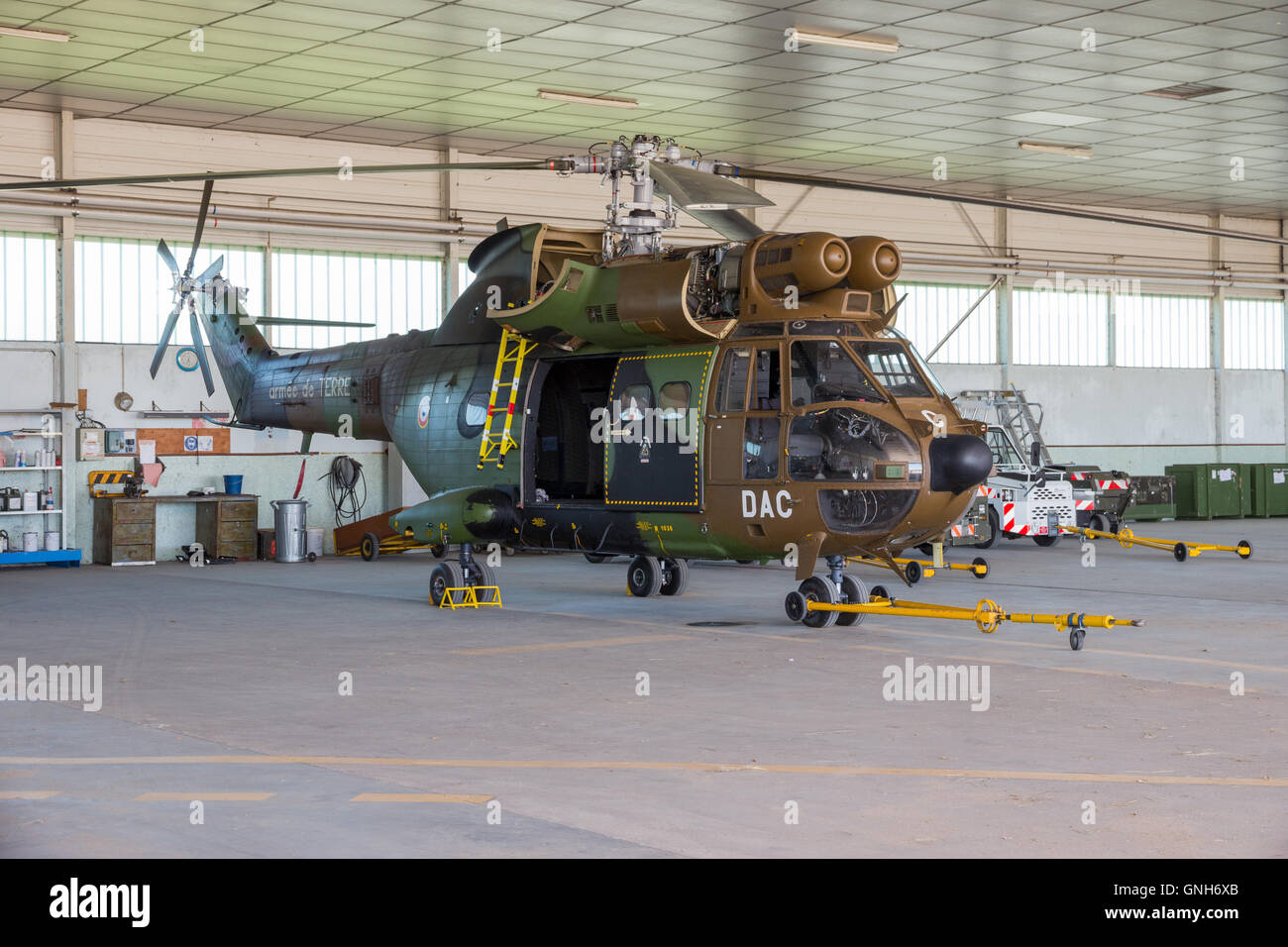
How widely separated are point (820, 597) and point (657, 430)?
1926 mm

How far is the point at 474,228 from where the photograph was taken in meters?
22.0

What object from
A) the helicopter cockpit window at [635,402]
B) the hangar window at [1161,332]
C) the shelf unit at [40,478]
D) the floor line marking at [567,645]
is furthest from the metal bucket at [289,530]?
the hangar window at [1161,332]

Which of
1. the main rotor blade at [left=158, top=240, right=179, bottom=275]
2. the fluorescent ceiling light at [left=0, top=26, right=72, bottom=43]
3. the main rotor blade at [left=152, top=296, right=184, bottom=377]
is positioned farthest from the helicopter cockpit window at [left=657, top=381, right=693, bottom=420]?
the fluorescent ceiling light at [left=0, top=26, right=72, bottom=43]

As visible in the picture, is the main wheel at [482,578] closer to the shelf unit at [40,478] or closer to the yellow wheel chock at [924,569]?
the yellow wheel chock at [924,569]

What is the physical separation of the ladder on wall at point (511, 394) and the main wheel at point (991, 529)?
335 inches

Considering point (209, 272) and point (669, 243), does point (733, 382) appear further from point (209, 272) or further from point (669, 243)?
point (669, 243)

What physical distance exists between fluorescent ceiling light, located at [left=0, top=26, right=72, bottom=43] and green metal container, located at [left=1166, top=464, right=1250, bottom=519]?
20.8 metres

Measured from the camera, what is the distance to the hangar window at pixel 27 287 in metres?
19.0

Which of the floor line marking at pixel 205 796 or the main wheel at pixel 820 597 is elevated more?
the main wheel at pixel 820 597

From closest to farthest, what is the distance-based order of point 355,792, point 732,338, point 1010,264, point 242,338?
point 355,792 < point 732,338 < point 242,338 < point 1010,264

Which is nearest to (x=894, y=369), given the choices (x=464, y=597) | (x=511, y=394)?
(x=511, y=394)

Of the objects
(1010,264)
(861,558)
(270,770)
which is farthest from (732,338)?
(1010,264)
